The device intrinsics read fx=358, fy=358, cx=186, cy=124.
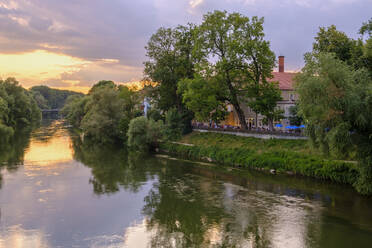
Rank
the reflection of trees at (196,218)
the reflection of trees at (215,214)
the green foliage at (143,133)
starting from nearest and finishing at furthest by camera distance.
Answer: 1. the reflection of trees at (196,218)
2. the reflection of trees at (215,214)
3. the green foliage at (143,133)

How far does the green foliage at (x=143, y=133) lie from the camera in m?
43.3

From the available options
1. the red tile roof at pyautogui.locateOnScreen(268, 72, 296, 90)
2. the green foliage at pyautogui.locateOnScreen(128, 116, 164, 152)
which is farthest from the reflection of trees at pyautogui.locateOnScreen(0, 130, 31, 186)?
the red tile roof at pyautogui.locateOnScreen(268, 72, 296, 90)

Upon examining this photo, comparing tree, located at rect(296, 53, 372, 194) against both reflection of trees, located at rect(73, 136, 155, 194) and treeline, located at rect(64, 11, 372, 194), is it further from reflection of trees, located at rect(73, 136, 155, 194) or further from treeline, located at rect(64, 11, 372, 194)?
reflection of trees, located at rect(73, 136, 155, 194)

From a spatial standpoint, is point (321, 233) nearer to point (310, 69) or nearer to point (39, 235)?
point (310, 69)

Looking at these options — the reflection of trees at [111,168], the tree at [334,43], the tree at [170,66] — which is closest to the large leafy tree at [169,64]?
the tree at [170,66]

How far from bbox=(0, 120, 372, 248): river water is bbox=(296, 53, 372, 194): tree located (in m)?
3.05

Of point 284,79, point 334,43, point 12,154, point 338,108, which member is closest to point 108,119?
point 12,154

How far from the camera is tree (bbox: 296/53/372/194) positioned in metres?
20.0

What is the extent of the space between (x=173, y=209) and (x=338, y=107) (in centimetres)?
1094

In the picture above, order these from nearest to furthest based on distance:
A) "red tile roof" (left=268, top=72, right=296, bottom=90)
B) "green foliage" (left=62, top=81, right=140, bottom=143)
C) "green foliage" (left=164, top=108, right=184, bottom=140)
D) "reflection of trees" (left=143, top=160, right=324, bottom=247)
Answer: "reflection of trees" (left=143, top=160, right=324, bottom=247) → "green foliage" (left=164, top=108, right=184, bottom=140) → "red tile roof" (left=268, top=72, right=296, bottom=90) → "green foliage" (left=62, top=81, right=140, bottom=143)

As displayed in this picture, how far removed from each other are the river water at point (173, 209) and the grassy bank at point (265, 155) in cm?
108

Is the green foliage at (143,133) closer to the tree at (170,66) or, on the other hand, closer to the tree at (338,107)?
the tree at (170,66)

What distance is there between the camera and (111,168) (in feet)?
109

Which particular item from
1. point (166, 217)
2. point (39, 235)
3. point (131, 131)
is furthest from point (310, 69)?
point (131, 131)
